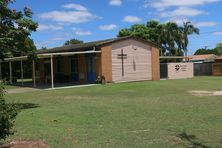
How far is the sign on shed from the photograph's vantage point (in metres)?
39.6

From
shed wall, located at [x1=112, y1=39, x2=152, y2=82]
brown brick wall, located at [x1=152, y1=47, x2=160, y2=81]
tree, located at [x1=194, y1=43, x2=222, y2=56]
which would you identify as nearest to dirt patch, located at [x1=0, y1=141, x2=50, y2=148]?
shed wall, located at [x1=112, y1=39, x2=152, y2=82]

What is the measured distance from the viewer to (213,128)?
33.9 ft

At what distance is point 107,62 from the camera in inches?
1278

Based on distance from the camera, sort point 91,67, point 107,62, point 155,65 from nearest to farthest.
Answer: point 107,62, point 91,67, point 155,65

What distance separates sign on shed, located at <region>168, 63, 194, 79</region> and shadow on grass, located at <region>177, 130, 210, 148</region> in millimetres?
30098

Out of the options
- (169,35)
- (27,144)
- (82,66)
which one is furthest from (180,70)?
(27,144)

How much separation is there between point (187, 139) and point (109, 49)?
23968 mm

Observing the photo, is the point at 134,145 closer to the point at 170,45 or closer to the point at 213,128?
the point at 213,128

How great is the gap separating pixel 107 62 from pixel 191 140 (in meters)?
23.8

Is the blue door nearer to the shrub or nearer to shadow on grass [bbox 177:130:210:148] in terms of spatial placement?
shadow on grass [bbox 177:130:210:148]

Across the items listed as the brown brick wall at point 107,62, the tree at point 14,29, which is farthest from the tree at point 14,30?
the brown brick wall at point 107,62

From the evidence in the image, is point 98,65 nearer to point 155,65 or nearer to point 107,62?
point 107,62

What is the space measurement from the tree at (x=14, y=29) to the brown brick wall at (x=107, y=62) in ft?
52.3

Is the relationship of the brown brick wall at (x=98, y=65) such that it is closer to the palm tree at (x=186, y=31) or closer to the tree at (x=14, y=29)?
the tree at (x=14, y=29)
